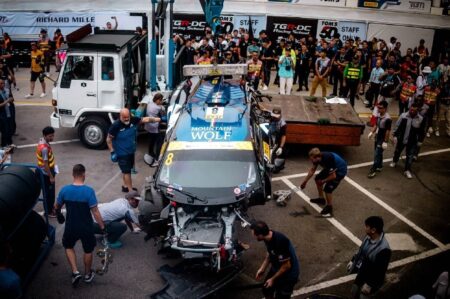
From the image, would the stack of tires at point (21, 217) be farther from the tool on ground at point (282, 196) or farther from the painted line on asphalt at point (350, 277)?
the tool on ground at point (282, 196)

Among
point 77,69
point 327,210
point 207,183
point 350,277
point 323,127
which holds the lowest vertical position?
point 350,277

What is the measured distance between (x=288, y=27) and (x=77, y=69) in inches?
464

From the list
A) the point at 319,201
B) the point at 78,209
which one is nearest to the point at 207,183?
the point at 78,209

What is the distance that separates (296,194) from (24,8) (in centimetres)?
1537

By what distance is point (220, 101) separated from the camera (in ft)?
28.3

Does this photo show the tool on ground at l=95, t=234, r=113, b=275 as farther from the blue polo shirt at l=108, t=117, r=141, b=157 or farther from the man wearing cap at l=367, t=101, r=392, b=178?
the man wearing cap at l=367, t=101, r=392, b=178

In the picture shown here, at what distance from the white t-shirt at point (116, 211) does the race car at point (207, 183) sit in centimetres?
31

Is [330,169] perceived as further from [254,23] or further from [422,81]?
[254,23]

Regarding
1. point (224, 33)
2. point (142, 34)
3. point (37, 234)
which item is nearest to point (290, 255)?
point (37, 234)

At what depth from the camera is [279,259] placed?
17.4 ft

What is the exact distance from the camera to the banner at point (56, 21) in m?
18.5

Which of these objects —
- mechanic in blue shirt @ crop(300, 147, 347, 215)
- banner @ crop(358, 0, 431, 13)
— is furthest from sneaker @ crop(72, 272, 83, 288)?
banner @ crop(358, 0, 431, 13)

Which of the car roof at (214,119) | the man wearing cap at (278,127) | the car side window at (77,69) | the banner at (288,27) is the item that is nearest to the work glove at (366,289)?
the car roof at (214,119)

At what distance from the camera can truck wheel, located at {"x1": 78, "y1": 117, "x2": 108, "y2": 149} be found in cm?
1085
